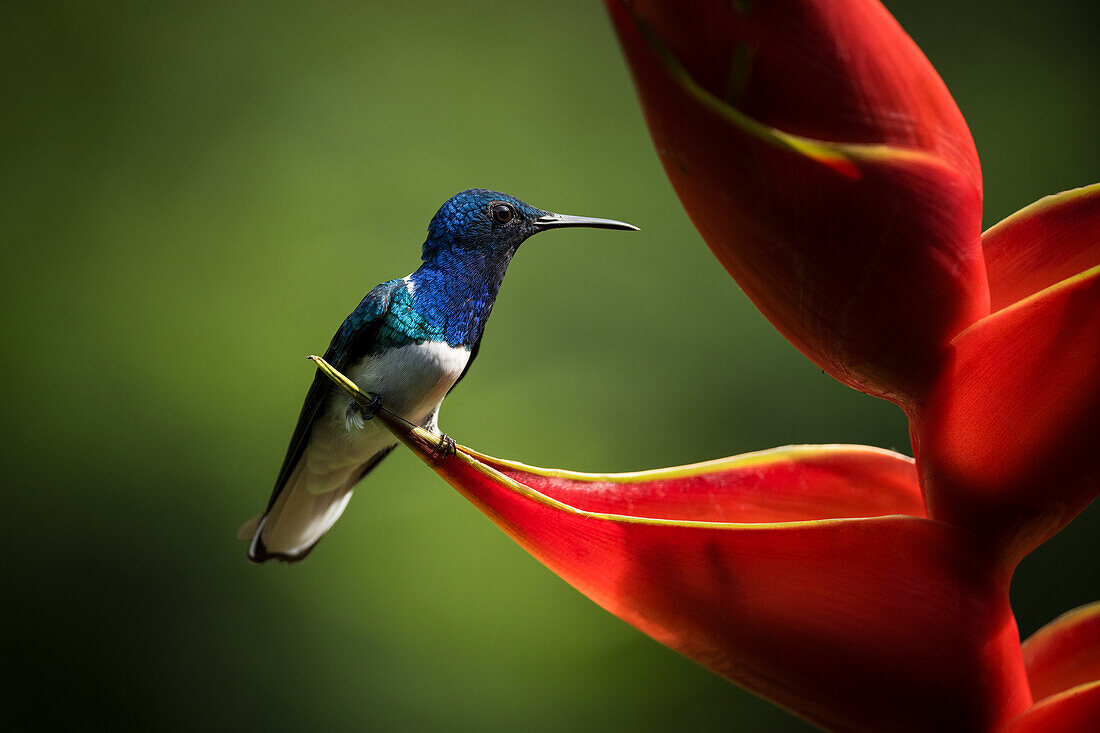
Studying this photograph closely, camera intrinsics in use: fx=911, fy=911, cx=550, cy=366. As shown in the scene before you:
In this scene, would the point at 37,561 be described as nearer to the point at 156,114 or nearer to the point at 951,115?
the point at 156,114

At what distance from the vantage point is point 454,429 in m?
1.08

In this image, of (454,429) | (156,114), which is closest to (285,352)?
(454,429)

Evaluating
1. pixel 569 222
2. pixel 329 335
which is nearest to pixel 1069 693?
pixel 569 222

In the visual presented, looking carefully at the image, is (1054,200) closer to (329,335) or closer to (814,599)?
(814,599)

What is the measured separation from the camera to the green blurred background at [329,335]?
1.17 m

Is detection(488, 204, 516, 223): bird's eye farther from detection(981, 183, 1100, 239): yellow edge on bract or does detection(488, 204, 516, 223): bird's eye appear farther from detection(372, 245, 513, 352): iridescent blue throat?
detection(981, 183, 1100, 239): yellow edge on bract

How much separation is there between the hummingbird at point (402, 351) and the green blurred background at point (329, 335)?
1.96ft

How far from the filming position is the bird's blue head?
352 mm

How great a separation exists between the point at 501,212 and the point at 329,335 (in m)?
0.80

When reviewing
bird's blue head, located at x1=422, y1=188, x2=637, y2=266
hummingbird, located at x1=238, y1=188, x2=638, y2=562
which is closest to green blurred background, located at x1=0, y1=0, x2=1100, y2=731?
hummingbird, located at x1=238, y1=188, x2=638, y2=562

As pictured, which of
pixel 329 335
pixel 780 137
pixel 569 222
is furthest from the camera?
pixel 329 335

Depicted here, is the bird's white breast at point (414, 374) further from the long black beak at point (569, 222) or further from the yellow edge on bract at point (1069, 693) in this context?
the yellow edge on bract at point (1069, 693)

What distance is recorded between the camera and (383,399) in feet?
1.40

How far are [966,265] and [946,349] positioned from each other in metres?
0.02
